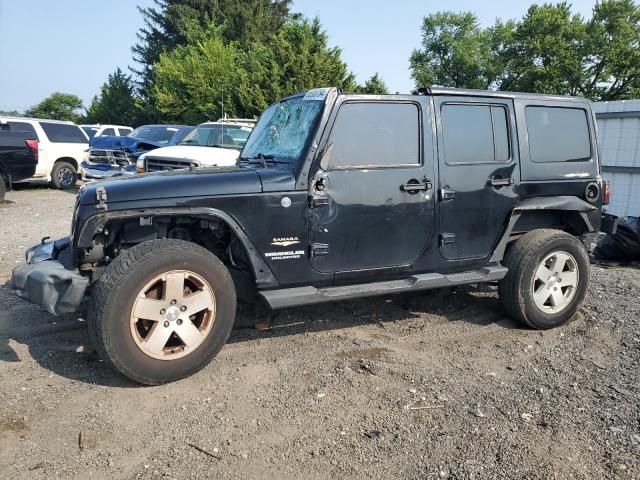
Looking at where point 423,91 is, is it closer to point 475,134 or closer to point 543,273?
point 475,134

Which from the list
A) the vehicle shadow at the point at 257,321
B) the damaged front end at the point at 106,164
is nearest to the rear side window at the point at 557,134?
the vehicle shadow at the point at 257,321

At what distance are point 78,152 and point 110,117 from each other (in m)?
31.4

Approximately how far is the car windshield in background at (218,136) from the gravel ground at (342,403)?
20.2 feet

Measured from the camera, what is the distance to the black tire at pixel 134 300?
334 cm

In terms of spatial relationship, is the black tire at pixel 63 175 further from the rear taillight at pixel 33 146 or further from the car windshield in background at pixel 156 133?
the rear taillight at pixel 33 146

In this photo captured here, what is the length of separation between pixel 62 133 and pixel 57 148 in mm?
539

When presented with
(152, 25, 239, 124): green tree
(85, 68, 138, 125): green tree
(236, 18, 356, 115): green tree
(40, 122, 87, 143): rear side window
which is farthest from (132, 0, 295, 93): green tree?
(40, 122, 87, 143): rear side window

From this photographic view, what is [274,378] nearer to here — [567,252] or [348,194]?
[348,194]

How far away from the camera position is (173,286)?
3.53 metres

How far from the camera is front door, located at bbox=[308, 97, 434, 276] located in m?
3.96

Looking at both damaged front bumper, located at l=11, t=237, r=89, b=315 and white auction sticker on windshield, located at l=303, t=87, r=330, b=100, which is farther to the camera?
white auction sticker on windshield, located at l=303, t=87, r=330, b=100

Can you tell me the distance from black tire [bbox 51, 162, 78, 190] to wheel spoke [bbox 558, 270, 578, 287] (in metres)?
14.4

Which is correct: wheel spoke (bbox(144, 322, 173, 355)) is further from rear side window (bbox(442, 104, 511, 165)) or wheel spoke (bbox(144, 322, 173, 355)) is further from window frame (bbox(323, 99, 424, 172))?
rear side window (bbox(442, 104, 511, 165))

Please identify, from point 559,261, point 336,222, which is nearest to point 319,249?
point 336,222
